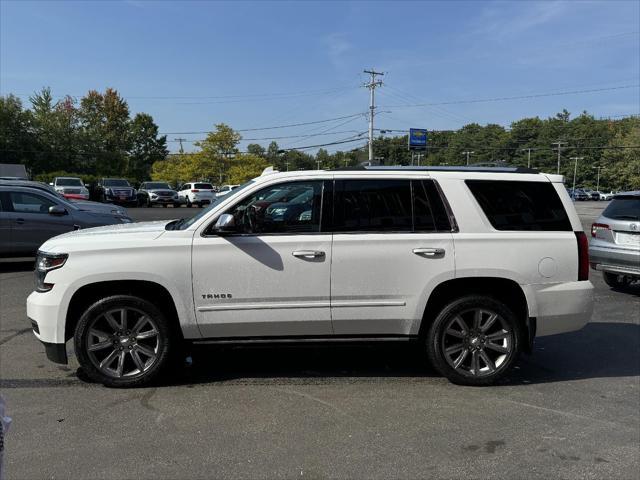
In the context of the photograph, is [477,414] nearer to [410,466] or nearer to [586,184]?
[410,466]

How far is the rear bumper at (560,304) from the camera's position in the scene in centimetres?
462

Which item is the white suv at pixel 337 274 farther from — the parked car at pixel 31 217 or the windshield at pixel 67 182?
the windshield at pixel 67 182

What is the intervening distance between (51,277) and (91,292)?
0.33m

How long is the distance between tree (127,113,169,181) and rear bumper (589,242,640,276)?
73124 millimetres

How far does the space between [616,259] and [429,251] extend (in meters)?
5.32

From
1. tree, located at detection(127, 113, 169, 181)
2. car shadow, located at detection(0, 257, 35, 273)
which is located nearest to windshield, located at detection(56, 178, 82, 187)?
car shadow, located at detection(0, 257, 35, 273)

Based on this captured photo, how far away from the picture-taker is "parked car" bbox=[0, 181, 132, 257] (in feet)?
33.7

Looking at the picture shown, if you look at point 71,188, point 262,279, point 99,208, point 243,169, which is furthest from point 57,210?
point 243,169

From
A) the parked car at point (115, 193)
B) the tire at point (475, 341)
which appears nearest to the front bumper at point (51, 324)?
the tire at point (475, 341)

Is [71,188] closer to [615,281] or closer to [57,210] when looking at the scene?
[57,210]

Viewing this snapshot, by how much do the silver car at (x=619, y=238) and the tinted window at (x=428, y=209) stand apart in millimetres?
5037

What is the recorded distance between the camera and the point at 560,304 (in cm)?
464

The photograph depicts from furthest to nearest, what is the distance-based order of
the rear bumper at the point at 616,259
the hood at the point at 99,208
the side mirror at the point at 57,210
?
the hood at the point at 99,208 → the side mirror at the point at 57,210 → the rear bumper at the point at 616,259

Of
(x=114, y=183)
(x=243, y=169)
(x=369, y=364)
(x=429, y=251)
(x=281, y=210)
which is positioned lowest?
(x=369, y=364)
